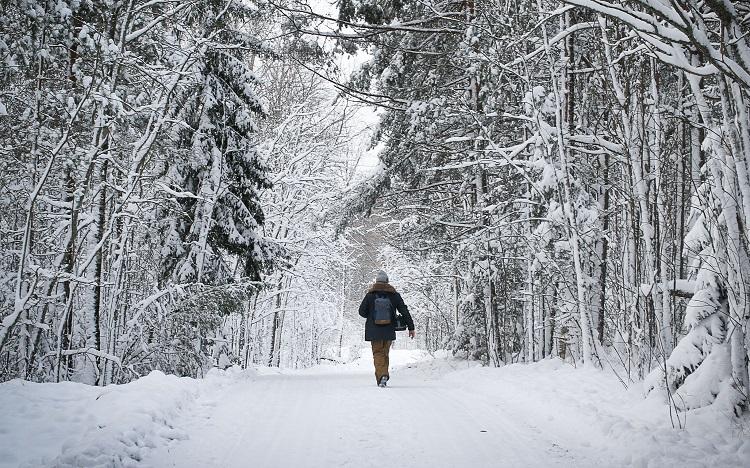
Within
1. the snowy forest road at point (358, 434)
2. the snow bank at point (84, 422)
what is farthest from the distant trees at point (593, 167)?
the snow bank at point (84, 422)

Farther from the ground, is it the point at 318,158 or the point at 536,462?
the point at 318,158

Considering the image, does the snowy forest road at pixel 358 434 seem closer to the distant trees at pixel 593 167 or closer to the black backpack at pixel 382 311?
the distant trees at pixel 593 167

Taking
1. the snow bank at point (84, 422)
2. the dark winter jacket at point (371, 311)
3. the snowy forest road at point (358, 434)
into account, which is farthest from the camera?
the dark winter jacket at point (371, 311)

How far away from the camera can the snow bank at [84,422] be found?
12.1 feet

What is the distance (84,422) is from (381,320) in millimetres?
5301

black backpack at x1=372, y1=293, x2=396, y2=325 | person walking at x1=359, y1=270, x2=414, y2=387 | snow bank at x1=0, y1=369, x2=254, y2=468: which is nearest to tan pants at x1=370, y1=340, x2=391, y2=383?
person walking at x1=359, y1=270, x2=414, y2=387

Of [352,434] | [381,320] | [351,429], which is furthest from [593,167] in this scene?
[352,434]

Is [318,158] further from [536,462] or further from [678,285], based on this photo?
[536,462]

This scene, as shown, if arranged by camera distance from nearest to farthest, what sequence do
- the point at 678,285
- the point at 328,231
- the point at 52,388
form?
1. the point at 52,388
2. the point at 678,285
3. the point at 328,231

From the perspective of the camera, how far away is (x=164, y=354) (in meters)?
10.3

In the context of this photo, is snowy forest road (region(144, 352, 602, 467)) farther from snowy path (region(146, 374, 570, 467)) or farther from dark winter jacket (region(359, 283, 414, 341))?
dark winter jacket (region(359, 283, 414, 341))

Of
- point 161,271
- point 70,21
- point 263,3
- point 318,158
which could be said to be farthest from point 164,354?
point 318,158

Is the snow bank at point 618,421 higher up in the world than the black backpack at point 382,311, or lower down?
lower down

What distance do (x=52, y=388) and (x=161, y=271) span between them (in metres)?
6.19
